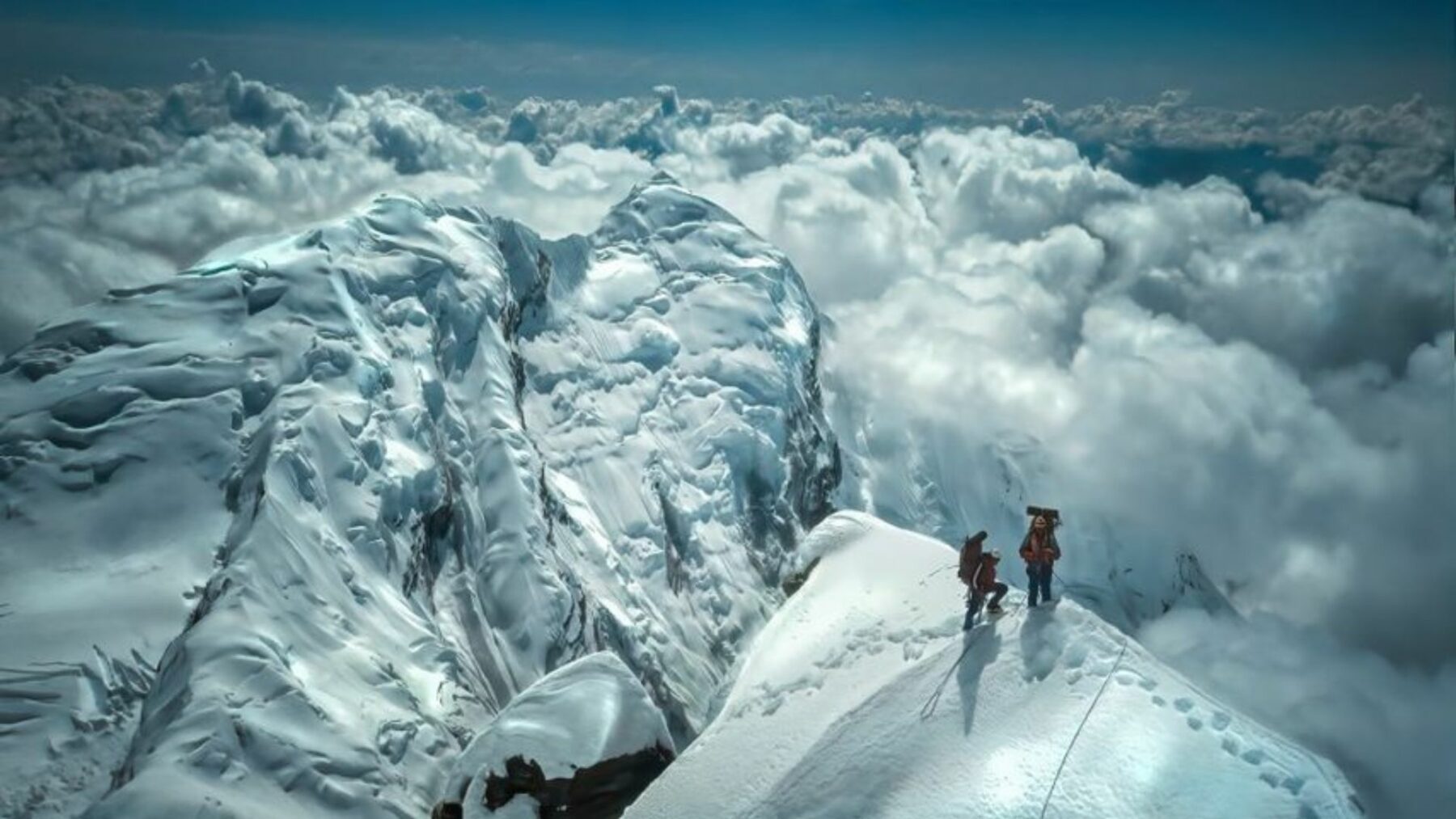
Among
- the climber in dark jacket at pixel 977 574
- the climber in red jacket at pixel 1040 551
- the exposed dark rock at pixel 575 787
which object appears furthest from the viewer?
the exposed dark rock at pixel 575 787

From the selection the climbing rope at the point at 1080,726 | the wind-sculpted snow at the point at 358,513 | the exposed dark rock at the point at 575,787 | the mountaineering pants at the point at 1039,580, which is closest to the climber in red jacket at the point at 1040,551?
the mountaineering pants at the point at 1039,580

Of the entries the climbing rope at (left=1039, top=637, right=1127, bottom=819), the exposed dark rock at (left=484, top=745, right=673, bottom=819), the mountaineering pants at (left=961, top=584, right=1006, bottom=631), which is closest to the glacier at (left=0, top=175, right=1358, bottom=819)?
the climbing rope at (left=1039, top=637, right=1127, bottom=819)

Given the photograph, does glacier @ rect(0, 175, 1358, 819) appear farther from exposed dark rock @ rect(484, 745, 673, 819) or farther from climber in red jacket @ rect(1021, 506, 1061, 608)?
climber in red jacket @ rect(1021, 506, 1061, 608)

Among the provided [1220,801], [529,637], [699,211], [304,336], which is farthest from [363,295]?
[699,211]

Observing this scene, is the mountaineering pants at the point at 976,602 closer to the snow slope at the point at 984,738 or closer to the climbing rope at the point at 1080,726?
the snow slope at the point at 984,738

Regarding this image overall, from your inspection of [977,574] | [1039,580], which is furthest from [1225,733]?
[977,574]

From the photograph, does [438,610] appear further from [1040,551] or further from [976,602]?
[1040,551]
